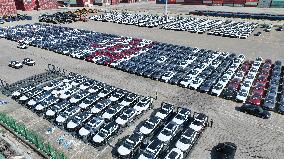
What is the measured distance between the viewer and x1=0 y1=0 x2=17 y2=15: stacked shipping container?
126825 mm

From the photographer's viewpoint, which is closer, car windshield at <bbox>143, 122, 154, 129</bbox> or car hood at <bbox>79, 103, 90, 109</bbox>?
car windshield at <bbox>143, 122, 154, 129</bbox>

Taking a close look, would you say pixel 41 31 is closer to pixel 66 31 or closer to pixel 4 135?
pixel 66 31

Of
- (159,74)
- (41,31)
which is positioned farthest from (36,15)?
(159,74)

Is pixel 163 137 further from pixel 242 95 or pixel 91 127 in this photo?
pixel 242 95

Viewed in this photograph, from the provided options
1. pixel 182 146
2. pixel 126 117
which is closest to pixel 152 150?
pixel 182 146

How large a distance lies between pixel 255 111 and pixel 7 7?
5112 inches

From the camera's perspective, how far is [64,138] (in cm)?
3541

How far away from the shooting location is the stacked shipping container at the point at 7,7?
12682 centimetres

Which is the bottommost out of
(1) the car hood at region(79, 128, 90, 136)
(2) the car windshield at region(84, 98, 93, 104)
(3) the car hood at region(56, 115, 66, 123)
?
(1) the car hood at region(79, 128, 90, 136)

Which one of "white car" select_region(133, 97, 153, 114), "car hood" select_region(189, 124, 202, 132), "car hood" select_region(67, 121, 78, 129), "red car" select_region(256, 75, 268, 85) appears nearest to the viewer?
"car hood" select_region(189, 124, 202, 132)

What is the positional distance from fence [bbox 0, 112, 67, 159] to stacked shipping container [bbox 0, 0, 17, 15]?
10939cm

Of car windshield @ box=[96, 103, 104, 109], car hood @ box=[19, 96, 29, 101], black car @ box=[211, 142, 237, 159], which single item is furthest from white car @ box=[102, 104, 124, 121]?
black car @ box=[211, 142, 237, 159]

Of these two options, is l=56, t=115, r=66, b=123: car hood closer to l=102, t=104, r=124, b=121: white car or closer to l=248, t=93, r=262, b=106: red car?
l=102, t=104, r=124, b=121: white car

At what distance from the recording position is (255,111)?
1580 inches
